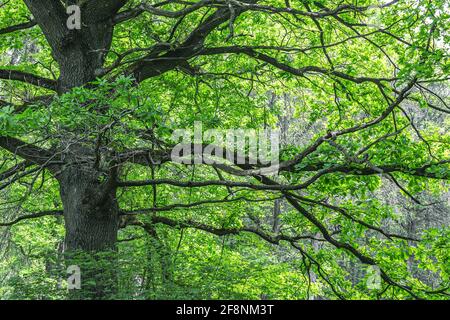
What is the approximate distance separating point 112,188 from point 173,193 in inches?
146

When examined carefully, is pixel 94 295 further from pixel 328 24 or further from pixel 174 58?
pixel 328 24

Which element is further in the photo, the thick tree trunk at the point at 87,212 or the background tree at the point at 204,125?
the thick tree trunk at the point at 87,212

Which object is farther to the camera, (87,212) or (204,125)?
(204,125)

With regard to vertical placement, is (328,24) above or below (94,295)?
above

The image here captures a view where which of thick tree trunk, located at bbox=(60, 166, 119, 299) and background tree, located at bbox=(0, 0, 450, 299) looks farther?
thick tree trunk, located at bbox=(60, 166, 119, 299)

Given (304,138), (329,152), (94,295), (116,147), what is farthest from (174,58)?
(304,138)

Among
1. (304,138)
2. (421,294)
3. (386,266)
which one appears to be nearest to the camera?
(421,294)

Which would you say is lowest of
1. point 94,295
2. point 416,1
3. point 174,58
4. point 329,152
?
point 94,295

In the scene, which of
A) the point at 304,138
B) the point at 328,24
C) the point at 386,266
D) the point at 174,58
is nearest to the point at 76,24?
the point at 174,58

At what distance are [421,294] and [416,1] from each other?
4032 millimetres

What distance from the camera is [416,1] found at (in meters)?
7.41

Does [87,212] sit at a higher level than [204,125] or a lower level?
lower

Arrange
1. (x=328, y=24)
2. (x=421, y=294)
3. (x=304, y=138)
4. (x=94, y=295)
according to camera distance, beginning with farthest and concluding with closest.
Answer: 1. (x=304, y=138)
2. (x=328, y=24)
3. (x=421, y=294)
4. (x=94, y=295)

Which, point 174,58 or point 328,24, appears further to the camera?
point 328,24
